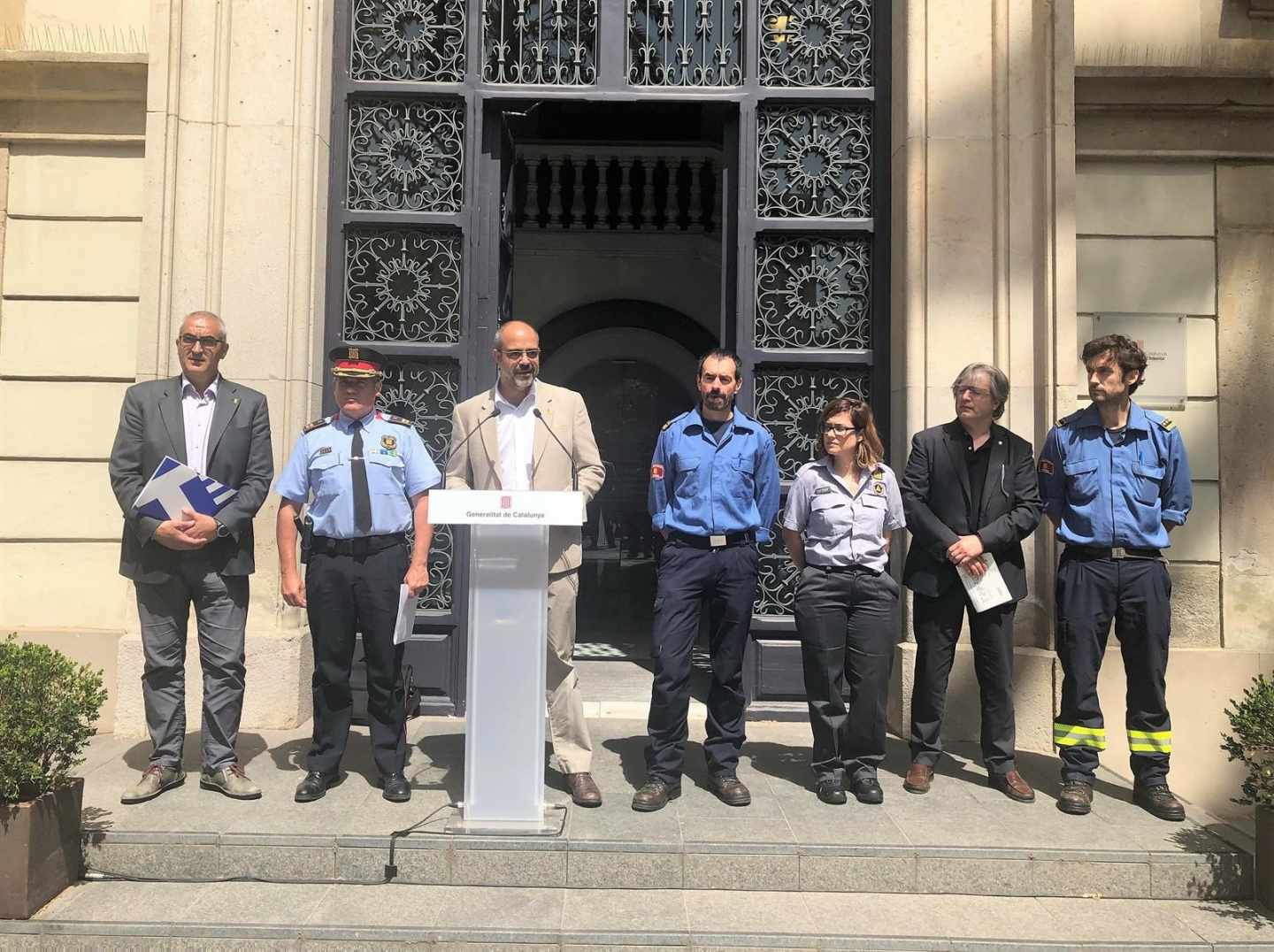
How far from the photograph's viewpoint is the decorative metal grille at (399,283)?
6.20m

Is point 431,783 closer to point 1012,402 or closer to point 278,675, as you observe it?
point 278,675

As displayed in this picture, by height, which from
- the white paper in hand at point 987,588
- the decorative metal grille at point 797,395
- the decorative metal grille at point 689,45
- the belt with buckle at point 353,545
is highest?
the decorative metal grille at point 689,45

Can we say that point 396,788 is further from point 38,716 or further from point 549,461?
point 549,461

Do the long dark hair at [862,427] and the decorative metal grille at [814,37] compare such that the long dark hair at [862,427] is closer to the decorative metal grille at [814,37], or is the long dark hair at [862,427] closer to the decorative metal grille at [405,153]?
the decorative metal grille at [814,37]

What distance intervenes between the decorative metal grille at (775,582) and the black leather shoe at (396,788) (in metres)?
2.56

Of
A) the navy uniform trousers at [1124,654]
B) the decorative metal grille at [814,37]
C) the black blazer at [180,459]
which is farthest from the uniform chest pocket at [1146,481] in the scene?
the black blazer at [180,459]

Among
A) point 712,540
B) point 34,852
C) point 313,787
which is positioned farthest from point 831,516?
point 34,852

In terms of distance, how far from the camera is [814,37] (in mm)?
6285

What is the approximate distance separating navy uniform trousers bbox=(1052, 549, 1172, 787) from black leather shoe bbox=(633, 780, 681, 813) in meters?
1.82

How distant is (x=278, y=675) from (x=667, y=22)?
4.75 meters

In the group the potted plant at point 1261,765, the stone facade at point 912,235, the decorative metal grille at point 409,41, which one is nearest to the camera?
the potted plant at point 1261,765

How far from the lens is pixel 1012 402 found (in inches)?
225

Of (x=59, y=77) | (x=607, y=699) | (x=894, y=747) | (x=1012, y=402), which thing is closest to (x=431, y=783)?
(x=607, y=699)

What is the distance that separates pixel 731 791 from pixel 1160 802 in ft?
6.32
